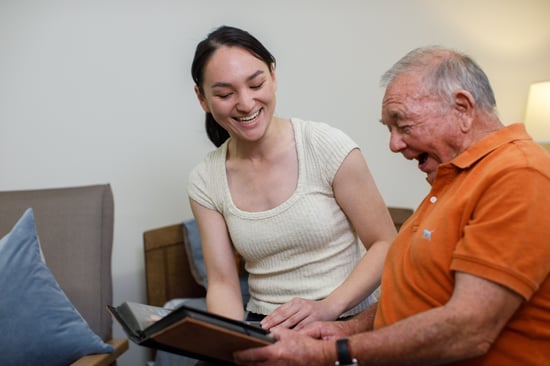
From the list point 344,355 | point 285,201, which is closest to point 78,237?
point 285,201

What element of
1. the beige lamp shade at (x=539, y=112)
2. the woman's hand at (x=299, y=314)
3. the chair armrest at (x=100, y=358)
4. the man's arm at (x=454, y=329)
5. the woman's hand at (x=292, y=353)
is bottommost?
the chair armrest at (x=100, y=358)

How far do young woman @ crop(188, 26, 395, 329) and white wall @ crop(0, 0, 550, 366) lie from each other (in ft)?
2.51

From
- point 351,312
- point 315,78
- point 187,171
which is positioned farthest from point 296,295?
point 315,78

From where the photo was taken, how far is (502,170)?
91cm

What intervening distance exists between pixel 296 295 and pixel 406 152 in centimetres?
54

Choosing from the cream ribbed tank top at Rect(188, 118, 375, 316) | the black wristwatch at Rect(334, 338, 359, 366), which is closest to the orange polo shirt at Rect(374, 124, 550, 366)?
the black wristwatch at Rect(334, 338, 359, 366)

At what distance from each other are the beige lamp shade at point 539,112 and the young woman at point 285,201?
1.29m

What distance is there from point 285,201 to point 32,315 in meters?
0.70

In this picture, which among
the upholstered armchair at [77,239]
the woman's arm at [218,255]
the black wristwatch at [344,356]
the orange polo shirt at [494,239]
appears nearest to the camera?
the orange polo shirt at [494,239]

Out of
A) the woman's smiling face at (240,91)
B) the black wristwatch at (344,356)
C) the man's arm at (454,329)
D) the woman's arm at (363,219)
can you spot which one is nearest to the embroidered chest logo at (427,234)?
the man's arm at (454,329)

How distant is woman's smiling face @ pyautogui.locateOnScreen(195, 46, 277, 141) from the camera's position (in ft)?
4.63

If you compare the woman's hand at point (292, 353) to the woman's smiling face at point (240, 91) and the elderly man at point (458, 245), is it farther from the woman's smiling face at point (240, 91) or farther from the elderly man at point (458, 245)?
the woman's smiling face at point (240, 91)

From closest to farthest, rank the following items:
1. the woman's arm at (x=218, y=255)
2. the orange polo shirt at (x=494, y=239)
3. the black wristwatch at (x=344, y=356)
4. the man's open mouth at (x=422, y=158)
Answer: the orange polo shirt at (x=494, y=239) < the black wristwatch at (x=344, y=356) < the man's open mouth at (x=422, y=158) < the woman's arm at (x=218, y=255)

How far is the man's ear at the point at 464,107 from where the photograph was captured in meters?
1.00
